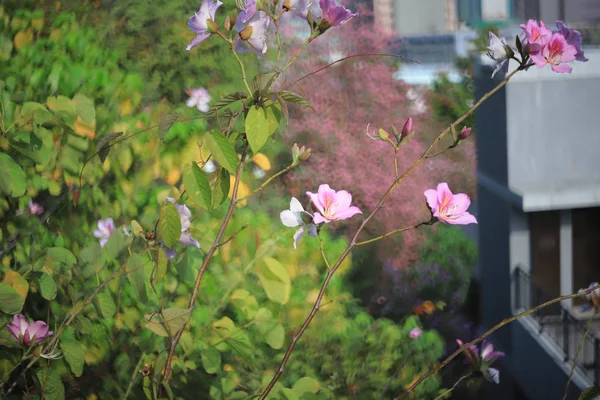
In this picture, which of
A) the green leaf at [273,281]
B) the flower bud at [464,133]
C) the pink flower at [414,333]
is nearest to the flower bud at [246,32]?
the flower bud at [464,133]

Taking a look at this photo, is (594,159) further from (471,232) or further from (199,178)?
(199,178)

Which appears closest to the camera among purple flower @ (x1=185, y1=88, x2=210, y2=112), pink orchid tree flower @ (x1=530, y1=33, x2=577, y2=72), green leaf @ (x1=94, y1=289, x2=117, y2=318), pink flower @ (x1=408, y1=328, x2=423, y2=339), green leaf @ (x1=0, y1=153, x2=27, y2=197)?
pink orchid tree flower @ (x1=530, y1=33, x2=577, y2=72)

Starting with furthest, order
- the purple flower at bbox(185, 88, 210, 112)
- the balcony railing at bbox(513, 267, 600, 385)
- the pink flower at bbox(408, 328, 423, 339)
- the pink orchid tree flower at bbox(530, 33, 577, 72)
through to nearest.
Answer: the balcony railing at bbox(513, 267, 600, 385)
the purple flower at bbox(185, 88, 210, 112)
the pink flower at bbox(408, 328, 423, 339)
the pink orchid tree flower at bbox(530, 33, 577, 72)

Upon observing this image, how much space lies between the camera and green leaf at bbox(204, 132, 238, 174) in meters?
0.92

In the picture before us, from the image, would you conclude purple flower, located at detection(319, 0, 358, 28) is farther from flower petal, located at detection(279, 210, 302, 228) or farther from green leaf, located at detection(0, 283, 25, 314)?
green leaf, located at detection(0, 283, 25, 314)

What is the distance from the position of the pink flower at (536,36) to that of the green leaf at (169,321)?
536mm

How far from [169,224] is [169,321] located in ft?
0.39

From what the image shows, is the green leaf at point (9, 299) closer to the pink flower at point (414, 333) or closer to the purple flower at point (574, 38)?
the purple flower at point (574, 38)

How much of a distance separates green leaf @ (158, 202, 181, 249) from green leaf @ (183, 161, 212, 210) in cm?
3

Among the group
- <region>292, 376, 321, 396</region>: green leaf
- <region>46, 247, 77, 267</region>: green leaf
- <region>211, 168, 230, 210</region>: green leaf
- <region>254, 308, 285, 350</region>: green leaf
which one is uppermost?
<region>211, 168, 230, 210</region>: green leaf

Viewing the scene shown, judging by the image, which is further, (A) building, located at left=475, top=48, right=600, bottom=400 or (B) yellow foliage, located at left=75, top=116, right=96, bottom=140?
(A) building, located at left=475, top=48, right=600, bottom=400

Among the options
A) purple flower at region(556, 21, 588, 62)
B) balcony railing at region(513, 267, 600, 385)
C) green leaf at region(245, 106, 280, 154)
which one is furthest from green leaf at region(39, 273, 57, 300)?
balcony railing at region(513, 267, 600, 385)

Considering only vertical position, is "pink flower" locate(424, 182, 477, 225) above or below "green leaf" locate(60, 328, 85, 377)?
above

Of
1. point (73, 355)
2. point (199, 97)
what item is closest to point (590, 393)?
point (73, 355)
